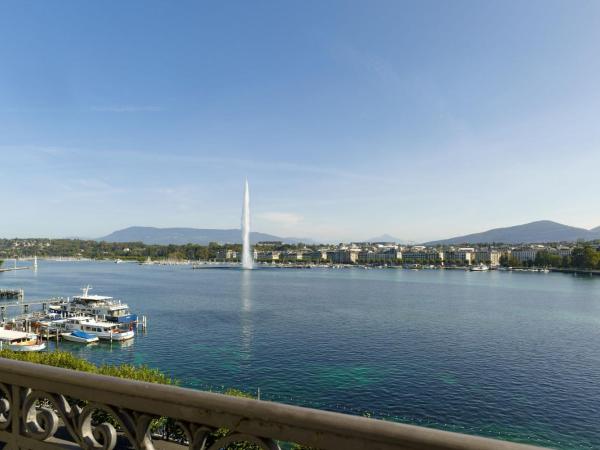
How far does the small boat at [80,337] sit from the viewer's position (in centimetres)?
3953

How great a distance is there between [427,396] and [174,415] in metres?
25.9

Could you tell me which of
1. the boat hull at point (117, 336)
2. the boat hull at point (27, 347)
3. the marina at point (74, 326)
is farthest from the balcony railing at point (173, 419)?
the boat hull at point (117, 336)

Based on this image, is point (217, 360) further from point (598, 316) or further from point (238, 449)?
point (598, 316)

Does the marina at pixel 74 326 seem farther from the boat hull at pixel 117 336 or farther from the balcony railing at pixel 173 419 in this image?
the balcony railing at pixel 173 419

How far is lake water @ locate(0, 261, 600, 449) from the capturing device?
23125 mm

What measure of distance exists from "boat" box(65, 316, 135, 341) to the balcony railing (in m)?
40.5

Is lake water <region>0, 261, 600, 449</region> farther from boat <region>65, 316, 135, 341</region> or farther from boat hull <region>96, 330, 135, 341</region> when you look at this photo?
boat <region>65, 316, 135, 341</region>

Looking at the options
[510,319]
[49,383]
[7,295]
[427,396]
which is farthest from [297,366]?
[7,295]

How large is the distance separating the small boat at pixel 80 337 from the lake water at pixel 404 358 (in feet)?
3.62

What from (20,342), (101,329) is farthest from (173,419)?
(101,329)

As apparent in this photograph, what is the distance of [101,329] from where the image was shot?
41.1 metres

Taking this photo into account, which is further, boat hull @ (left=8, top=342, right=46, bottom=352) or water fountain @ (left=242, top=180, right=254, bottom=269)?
water fountain @ (left=242, top=180, right=254, bottom=269)

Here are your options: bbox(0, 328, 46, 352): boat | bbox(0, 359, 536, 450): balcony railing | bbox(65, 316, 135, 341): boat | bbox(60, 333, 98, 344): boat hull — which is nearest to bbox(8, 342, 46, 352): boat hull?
bbox(0, 328, 46, 352): boat

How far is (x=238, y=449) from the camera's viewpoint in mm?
13070
